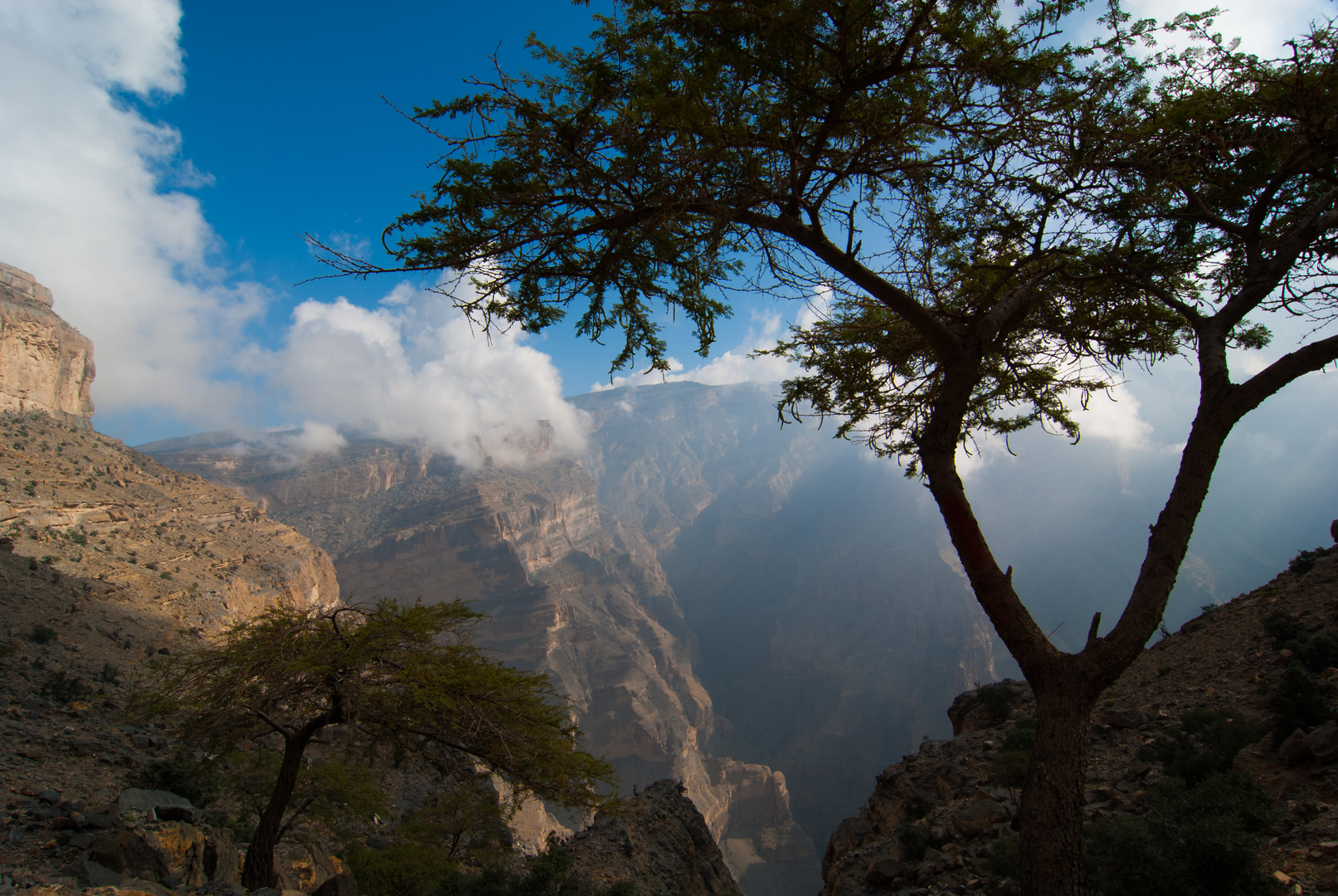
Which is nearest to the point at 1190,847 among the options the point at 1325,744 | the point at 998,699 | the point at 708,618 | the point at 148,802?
the point at 1325,744

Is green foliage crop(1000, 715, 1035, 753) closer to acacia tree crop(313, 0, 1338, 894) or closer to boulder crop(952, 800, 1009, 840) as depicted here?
boulder crop(952, 800, 1009, 840)

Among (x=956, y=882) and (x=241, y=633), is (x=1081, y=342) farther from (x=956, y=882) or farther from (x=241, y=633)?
(x=241, y=633)

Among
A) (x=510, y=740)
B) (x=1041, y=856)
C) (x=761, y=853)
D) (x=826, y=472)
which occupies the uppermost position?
(x=826, y=472)

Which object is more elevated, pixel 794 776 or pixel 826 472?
pixel 826 472

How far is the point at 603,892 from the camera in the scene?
8.55 meters

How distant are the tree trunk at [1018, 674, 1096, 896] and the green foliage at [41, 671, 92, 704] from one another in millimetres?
18366

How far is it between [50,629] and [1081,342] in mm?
28080

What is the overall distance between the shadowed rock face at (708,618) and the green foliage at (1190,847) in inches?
3024

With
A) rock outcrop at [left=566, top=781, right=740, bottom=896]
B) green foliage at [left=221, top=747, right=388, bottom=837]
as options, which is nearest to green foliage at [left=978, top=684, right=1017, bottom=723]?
rock outcrop at [left=566, top=781, right=740, bottom=896]

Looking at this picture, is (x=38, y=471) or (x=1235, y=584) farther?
(x=1235, y=584)

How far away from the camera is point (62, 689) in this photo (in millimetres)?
12180

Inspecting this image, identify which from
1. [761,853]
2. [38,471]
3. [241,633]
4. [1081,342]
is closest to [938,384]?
[1081,342]

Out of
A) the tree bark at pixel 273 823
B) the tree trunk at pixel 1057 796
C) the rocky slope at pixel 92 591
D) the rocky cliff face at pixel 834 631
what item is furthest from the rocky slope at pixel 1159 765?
the rocky cliff face at pixel 834 631

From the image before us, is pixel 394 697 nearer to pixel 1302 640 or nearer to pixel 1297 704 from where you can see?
pixel 1297 704
